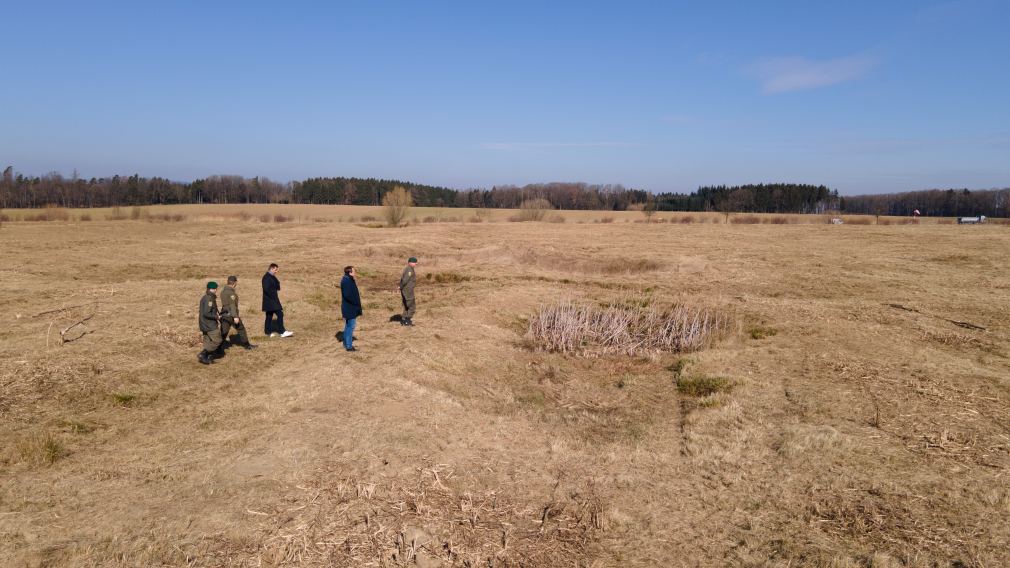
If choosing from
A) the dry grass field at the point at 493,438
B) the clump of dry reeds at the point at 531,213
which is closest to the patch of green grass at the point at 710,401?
the dry grass field at the point at 493,438

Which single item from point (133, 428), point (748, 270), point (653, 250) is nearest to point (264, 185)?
point (653, 250)

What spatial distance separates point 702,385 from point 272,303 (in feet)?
31.3

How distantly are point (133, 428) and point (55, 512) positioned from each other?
229cm

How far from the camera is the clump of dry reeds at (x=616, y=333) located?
12734mm

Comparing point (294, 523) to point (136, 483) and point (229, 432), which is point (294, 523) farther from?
point (229, 432)

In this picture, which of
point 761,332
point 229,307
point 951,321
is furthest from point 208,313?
point 951,321

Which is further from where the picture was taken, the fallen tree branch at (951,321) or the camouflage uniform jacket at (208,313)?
the fallen tree branch at (951,321)

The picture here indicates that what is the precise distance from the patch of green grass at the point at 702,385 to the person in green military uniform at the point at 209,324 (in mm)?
9016

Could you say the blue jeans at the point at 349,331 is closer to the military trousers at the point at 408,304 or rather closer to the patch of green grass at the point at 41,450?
the military trousers at the point at 408,304

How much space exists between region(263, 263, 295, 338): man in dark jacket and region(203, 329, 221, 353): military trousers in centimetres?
184

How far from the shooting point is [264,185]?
105 meters

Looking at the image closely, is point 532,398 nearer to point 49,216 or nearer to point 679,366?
point 679,366

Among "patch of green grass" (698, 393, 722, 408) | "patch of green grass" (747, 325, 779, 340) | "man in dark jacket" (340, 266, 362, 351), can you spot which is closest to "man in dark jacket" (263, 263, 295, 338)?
"man in dark jacket" (340, 266, 362, 351)

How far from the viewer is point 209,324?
34.2 ft
